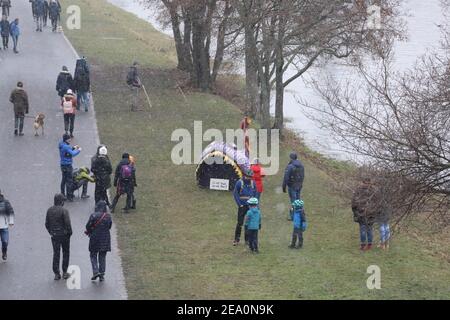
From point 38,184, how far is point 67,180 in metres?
1.64

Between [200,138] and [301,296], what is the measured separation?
1295 centimetres

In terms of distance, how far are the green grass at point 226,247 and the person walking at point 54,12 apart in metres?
16.5

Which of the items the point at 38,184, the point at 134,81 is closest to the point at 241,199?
the point at 38,184

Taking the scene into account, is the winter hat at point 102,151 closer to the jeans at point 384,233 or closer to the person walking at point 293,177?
the person walking at point 293,177

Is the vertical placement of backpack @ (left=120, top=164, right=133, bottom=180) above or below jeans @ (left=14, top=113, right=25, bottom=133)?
below

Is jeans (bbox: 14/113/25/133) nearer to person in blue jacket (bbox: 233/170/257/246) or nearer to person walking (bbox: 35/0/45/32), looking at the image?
person in blue jacket (bbox: 233/170/257/246)

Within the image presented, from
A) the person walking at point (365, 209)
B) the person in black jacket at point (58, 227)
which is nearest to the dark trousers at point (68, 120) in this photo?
the person walking at point (365, 209)

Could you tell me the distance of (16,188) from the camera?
23547 millimetres

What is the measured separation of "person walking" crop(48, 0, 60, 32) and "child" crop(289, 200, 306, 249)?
95.5 ft

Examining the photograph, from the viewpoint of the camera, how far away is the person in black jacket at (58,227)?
1750 cm

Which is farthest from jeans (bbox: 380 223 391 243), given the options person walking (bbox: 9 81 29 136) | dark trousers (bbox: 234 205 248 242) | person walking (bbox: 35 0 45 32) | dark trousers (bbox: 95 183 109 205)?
person walking (bbox: 35 0 45 32)

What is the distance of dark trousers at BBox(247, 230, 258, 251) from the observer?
19.9 meters

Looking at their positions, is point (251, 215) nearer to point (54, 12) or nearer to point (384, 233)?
point (384, 233)
